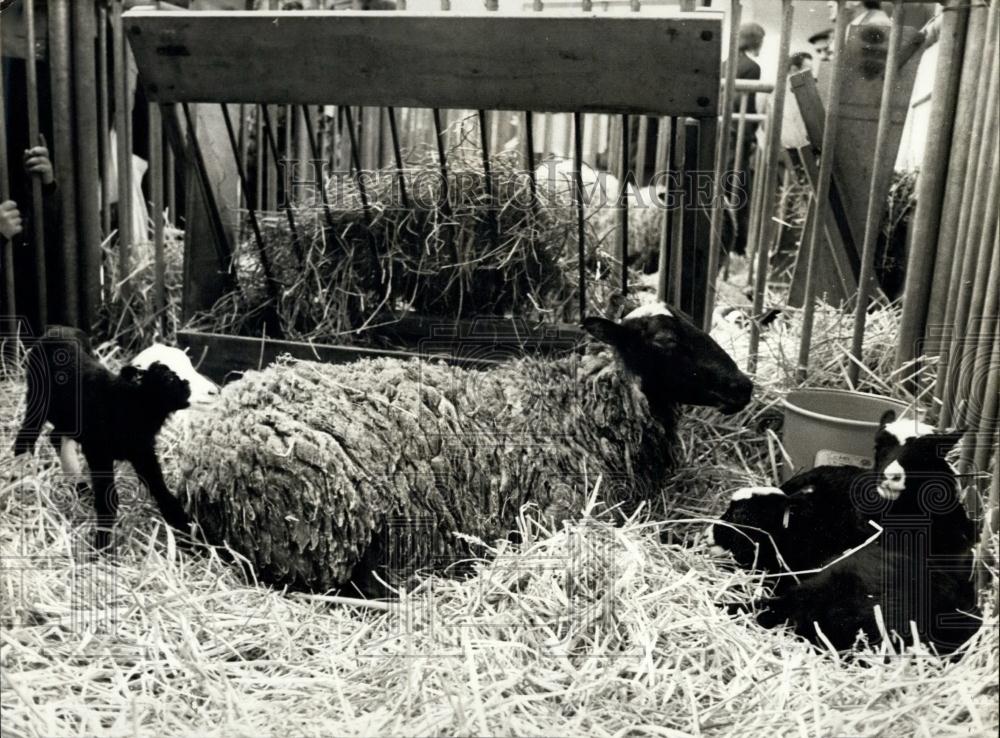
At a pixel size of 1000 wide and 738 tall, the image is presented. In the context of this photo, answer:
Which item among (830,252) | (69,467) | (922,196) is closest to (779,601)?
(922,196)

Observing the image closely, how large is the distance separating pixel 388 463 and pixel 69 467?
1.09m

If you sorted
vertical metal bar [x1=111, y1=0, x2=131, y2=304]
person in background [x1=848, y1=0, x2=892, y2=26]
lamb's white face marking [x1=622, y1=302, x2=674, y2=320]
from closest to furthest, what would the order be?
1. lamb's white face marking [x1=622, y1=302, x2=674, y2=320]
2. vertical metal bar [x1=111, y1=0, x2=131, y2=304]
3. person in background [x1=848, y1=0, x2=892, y2=26]

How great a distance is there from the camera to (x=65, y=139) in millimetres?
4480

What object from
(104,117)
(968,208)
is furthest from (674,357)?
(104,117)

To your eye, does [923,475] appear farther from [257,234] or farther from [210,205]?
[210,205]

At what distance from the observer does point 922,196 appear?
12.4ft

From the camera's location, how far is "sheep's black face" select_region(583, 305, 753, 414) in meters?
3.11

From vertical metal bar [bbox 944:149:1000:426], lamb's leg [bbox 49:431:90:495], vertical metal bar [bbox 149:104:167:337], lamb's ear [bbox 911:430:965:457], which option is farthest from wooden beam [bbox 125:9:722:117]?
lamb's leg [bbox 49:431:90:495]

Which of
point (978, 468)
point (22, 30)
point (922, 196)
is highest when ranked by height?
point (22, 30)

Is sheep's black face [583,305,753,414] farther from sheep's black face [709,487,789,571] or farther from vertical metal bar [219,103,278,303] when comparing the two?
vertical metal bar [219,103,278,303]

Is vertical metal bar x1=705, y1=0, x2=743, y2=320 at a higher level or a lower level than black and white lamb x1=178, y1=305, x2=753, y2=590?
higher

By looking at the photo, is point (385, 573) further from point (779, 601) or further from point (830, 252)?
point (830, 252)

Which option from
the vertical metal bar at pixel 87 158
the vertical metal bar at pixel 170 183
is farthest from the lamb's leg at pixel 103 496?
the vertical metal bar at pixel 170 183

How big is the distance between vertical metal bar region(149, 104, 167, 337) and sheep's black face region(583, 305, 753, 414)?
2286mm
